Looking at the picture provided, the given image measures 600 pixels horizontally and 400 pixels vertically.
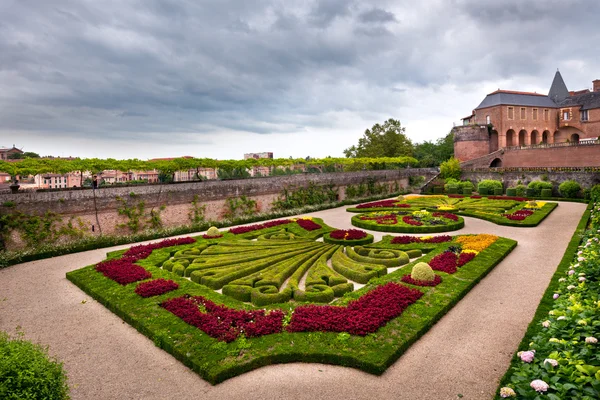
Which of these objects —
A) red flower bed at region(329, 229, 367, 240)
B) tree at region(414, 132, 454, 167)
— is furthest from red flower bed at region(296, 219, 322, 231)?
tree at region(414, 132, 454, 167)

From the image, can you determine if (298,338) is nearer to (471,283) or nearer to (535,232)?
(471,283)

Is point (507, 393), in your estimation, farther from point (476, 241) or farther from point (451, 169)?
point (451, 169)

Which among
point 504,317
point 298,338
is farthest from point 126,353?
point 504,317

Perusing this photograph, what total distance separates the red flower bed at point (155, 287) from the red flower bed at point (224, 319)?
933 mm

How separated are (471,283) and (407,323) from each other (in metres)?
3.77

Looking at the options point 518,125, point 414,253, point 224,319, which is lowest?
point 224,319

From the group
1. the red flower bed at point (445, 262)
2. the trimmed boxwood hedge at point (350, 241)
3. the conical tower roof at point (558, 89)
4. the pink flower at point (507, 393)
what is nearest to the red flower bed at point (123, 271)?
the trimmed boxwood hedge at point (350, 241)

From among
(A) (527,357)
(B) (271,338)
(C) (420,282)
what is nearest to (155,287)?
(B) (271,338)

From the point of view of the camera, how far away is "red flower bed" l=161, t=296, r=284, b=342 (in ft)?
27.0

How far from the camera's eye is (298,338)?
26.3 ft

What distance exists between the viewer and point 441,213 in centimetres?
2361

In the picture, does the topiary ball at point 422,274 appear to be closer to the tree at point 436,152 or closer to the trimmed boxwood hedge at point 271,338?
the trimmed boxwood hedge at point 271,338

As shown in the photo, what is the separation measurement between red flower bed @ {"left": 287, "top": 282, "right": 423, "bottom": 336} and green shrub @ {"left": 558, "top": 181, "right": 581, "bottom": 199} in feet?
96.7

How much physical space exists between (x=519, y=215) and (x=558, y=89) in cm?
5185
